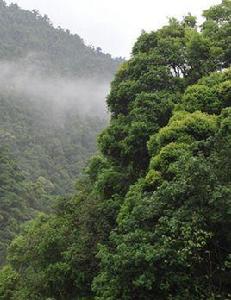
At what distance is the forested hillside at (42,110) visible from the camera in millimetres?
60516

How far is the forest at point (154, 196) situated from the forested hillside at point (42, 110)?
2825 centimetres

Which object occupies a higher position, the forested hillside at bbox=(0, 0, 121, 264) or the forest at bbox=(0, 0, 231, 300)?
the forested hillside at bbox=(0, 0, 121, 264)

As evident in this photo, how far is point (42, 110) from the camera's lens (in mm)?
100250

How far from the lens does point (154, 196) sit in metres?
11.9

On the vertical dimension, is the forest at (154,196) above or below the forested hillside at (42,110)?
below

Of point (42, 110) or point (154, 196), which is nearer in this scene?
point (154, 196)

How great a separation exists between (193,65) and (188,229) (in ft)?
30.4

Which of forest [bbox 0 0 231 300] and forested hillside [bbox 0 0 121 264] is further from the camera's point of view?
forested hillside [bbox 0 0 121 264]

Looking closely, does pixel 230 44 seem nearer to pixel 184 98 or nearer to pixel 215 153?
pixel 184 98

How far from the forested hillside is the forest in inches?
1112

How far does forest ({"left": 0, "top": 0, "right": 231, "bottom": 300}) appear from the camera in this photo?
418 inches

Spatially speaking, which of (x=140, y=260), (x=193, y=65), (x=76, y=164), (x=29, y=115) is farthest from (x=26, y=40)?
(x=140, y=260)

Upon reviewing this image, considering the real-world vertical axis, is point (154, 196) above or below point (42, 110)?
below

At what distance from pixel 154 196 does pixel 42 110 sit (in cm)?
8995
